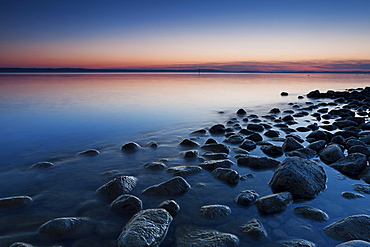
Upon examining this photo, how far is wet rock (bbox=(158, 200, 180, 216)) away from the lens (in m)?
A: 4.02

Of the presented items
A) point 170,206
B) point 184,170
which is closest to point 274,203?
point 170,206

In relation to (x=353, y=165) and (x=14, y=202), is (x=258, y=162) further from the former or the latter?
(x=14, y=202)

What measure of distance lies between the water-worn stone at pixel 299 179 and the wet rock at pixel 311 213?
→ 19.2 inches

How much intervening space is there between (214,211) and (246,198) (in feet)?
2.41

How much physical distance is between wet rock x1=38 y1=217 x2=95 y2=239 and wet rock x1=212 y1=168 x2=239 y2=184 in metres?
2.80

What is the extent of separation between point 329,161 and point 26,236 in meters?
6.78

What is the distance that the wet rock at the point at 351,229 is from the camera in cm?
327

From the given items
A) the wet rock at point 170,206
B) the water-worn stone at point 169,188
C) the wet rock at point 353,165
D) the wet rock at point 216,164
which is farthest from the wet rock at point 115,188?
the wet rock at point 353,165

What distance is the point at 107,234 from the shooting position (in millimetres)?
3494

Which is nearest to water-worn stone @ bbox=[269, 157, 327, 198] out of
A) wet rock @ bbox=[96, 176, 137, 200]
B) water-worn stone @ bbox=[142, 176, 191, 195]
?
water-worn stone @ bbox=[142, 176, 191, 195]

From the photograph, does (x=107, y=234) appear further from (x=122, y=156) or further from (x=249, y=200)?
(x=122, y=156)

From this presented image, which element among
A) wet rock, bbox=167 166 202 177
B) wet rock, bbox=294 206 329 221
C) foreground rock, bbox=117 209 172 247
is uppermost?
foreground rock, bbox=117 209 172 247

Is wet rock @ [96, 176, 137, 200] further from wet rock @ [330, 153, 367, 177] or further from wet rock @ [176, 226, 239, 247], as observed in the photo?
wet rock @ [330, 153, 367, 177]

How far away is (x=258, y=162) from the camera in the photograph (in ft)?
19.7
